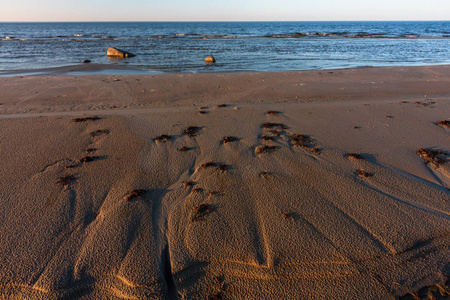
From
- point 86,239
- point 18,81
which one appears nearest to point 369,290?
point 86,239

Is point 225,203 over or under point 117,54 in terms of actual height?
under

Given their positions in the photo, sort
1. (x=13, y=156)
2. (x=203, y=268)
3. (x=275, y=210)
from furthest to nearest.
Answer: (x=13, y=156) → (x=275, y=210) → (x=203, y=268)

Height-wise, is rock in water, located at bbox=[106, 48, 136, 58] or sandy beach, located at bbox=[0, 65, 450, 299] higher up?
rock in water, located at bbox=[106, 48, 136, 58]

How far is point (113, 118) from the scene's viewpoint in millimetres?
5430

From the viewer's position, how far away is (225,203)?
305cm

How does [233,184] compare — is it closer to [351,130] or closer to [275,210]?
[275,210]

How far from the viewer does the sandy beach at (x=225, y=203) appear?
2.20 m

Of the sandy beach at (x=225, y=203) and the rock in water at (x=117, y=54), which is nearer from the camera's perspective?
the sandy beach at (x=225, y=203)

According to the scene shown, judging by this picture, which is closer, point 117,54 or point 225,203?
point 225,203

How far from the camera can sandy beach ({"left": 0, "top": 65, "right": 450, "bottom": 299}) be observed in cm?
220

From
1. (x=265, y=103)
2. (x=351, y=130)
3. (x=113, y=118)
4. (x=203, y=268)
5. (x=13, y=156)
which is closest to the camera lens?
(x=203, y=268)

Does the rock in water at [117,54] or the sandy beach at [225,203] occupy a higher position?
the rock in water at [117,54]

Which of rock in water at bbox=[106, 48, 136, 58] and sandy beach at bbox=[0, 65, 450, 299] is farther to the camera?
rock in water at bbox=[106, 48, 136, 58]

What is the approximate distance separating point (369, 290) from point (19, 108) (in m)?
8.11
